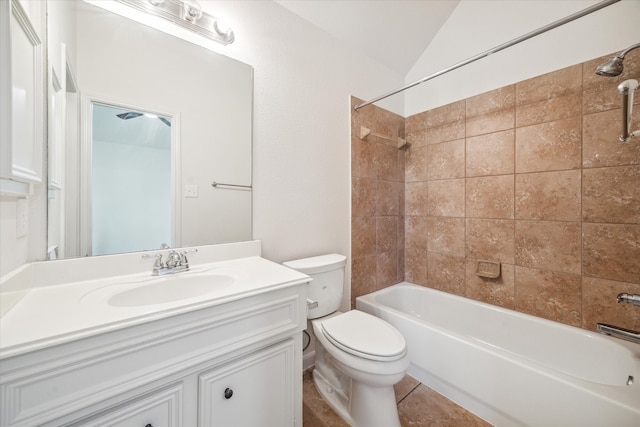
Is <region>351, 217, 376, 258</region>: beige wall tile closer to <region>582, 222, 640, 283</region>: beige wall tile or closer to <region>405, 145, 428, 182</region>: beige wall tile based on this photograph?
<region>405, 145, 428, 182</region>: beige wall tile

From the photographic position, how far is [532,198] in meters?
1.60

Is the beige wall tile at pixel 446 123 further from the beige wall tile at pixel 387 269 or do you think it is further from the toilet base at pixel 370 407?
the toilet base at pixel 370 407

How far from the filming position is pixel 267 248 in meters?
1.48

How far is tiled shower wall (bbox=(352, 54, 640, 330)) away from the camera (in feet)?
4.34

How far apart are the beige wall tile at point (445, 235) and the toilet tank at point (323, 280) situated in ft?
3.24

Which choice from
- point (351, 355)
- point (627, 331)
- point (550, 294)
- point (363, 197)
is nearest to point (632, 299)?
point (627, 331)

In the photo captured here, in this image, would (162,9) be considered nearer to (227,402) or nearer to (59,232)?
(59,232)

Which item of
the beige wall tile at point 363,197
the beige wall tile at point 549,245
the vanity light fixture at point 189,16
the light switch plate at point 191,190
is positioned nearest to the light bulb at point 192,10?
the vanity light fixture at point 189,16

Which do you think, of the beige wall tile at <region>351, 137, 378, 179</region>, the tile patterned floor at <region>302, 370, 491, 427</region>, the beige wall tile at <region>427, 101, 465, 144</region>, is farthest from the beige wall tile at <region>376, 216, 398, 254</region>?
the tile patterned floor at <region>302, 370, 491, 427</region>

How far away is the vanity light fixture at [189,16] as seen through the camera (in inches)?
42.8

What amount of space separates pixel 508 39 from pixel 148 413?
2.73 meters

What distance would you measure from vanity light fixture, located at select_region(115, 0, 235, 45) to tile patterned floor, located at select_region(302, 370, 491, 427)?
6.75 feet

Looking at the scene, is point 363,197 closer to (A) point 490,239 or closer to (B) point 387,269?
(B) point 387,269

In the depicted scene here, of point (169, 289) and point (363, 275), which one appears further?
point (363, 275)
